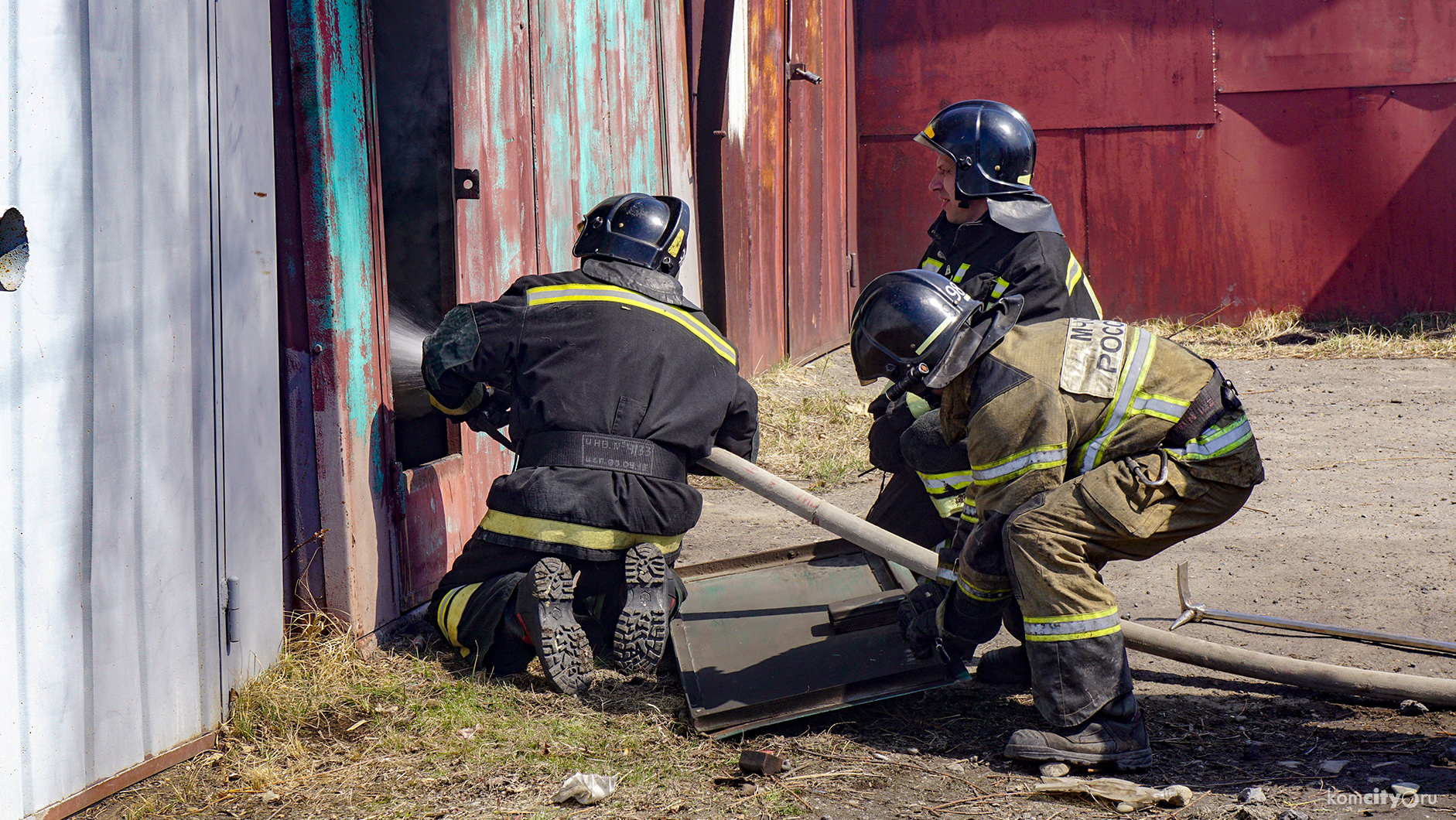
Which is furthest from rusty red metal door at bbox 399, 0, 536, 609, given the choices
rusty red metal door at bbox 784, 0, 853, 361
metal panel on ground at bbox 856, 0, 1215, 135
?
metal panel on ground at bbox 856, 0, 1215, 135

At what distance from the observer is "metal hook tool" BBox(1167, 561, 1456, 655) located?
3658 millimetres

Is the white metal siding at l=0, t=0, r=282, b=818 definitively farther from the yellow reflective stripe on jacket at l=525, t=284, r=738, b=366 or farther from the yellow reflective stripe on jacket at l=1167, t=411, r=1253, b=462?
the yellow reflective stripe on jacket at l=1167, t=411, r=1253, b=462

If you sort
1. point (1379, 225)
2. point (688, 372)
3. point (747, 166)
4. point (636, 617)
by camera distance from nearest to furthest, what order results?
1. point (636, 617)
2. point (688, 372)
3. point (747, 166)
4. point (1379, 225)

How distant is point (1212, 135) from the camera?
34.9 ft

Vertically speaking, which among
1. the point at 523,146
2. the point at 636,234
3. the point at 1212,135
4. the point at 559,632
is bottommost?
the point at 559,632

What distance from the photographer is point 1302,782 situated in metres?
2.90

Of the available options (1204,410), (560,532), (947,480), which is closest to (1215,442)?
(1204,410)

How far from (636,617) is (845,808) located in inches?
35.6

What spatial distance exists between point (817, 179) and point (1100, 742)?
736 cm

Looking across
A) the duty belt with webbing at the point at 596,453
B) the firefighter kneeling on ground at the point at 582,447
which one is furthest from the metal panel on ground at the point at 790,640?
the duty belt with webbing at the point at 596,453

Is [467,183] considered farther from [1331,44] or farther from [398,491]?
[1331,44]

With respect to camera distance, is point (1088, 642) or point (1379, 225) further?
point (1379, 225)

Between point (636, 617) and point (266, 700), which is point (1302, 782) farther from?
point (266, 700)

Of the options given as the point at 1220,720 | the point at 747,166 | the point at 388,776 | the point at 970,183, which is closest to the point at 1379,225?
the point at 747,166
